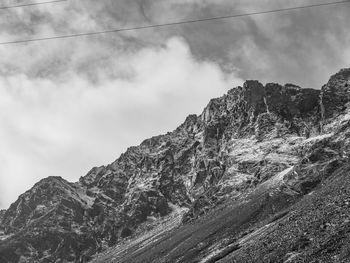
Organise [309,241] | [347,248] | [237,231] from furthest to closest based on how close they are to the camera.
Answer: [237,231]
[309,241]
[347,248]

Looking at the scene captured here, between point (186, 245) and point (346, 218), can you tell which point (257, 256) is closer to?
point (346, 218)

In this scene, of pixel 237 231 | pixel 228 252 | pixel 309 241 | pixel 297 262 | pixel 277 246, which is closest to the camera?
pixel 297 262

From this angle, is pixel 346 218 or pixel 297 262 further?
pixel 346 218

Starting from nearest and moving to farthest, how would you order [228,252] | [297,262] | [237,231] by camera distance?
[297,262] → [228,252] → [237,231]

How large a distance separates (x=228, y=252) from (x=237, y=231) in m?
67.9

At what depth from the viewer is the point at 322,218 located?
77.9 meters

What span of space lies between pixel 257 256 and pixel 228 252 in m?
45.2

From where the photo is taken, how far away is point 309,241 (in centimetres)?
6481

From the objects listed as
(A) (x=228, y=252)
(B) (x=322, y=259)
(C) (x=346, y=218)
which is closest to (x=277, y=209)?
(A) (x=228, y=252)

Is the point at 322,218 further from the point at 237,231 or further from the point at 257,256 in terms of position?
the point at 237,231

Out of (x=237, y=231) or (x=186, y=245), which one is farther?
(x=186, y=245)

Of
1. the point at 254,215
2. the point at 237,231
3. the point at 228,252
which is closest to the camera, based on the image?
the point at 228,252

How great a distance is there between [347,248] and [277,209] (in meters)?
149

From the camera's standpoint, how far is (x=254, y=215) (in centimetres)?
19862
